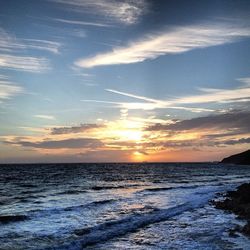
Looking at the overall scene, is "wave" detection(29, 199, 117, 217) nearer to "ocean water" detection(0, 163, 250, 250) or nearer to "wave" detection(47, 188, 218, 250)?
"ocean water" detection(0, 163, 250, 250)

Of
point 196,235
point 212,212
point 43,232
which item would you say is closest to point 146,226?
point 196,235

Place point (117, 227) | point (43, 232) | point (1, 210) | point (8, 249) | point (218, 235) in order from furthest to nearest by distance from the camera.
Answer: point (1, 210) < point (117, 227) < point (43, 232) < point (218, 235) < point (8, 249)

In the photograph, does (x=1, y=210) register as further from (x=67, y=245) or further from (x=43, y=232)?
(x=67, y=245)

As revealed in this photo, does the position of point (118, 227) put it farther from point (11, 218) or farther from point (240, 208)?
point (240, 208)

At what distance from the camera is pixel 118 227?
74.1 ft

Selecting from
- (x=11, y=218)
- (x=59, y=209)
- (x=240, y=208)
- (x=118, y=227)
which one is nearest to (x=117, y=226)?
(x=118, y=227)

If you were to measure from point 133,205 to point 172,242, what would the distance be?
49.5ft

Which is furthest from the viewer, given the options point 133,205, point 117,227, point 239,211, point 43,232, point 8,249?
point 133,205

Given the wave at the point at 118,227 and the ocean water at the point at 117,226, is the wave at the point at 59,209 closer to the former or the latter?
the ocean water at the point at 117,226

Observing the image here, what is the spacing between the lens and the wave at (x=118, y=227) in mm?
18625

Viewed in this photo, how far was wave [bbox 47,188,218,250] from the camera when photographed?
18.6 m

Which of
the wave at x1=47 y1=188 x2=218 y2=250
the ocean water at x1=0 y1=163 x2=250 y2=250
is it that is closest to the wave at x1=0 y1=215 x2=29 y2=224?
the ocean water at x1=0 y1=163 x2=250 y2=250

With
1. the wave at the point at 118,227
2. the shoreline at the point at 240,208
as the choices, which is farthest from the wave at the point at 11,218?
the shoreline at the point at 240,208

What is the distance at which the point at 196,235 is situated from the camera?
779 inches
